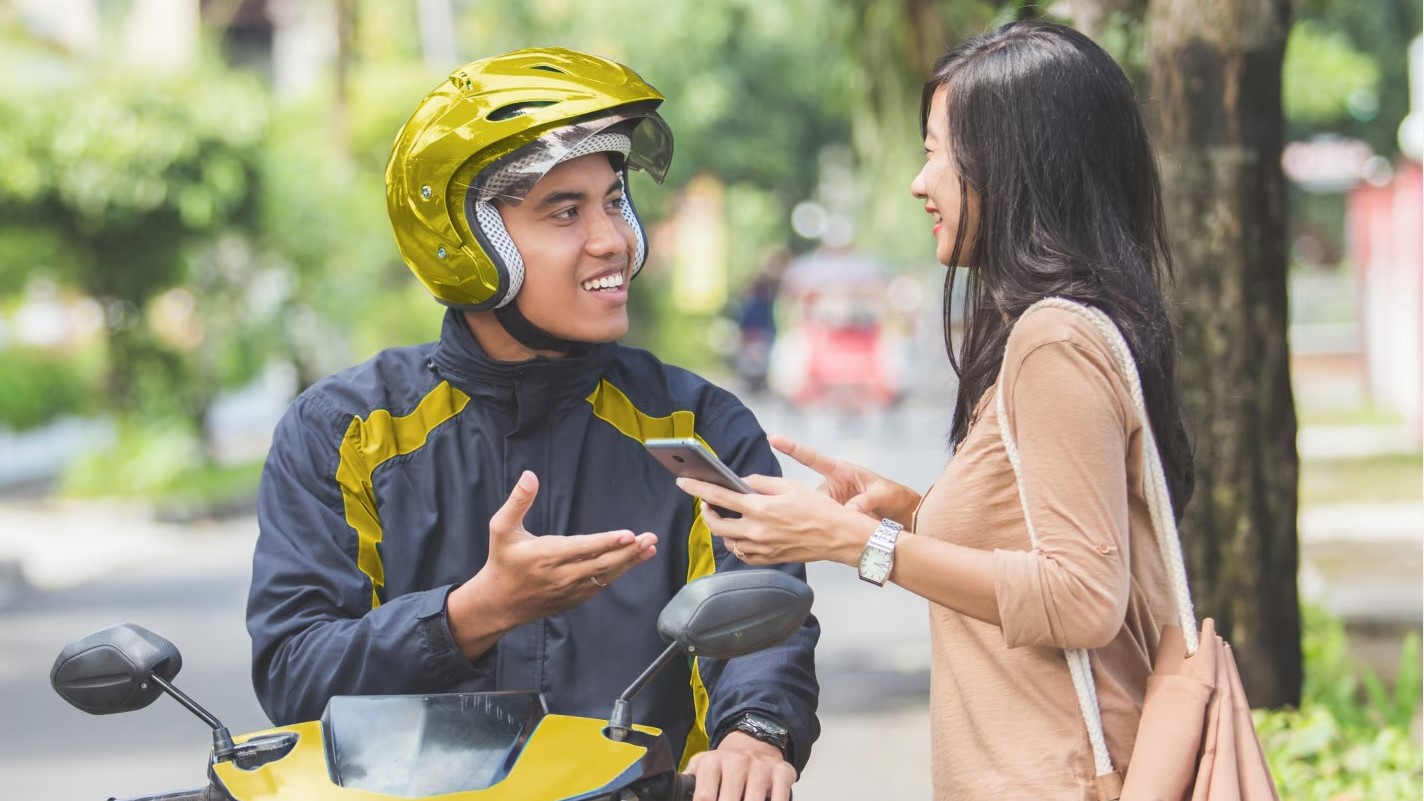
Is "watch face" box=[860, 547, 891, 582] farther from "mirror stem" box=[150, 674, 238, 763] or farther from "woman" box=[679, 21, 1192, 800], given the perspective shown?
"mirror stem" box=[150, 674, 238, 763]

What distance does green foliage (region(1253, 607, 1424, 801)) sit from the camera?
17.6ft

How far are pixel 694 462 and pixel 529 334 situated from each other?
62 cm

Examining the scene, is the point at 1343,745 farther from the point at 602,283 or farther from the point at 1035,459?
the point at 1035,459

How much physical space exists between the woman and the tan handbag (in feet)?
0.07

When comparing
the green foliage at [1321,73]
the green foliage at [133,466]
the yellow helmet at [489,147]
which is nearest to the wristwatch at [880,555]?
the yellow helmet at [489,147]

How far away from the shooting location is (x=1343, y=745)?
5898mm

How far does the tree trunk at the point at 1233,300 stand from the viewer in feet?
19.4

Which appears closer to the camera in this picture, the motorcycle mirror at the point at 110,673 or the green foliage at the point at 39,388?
the motorcycle mirror at the point at 110,673

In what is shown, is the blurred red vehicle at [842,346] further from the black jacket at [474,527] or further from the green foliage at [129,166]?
the black jacket at [474,527]

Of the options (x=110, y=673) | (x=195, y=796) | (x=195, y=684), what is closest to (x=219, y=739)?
(x=195, y=796)

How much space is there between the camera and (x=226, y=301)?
60.2 feet

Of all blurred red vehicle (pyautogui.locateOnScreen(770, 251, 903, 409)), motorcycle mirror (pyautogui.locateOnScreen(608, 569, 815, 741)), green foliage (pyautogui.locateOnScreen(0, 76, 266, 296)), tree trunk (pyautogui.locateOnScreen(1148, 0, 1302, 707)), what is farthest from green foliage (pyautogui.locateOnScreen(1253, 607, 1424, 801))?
blurred red vehicle (pyautogui.locateOnScreen(770, 251, 903, 409))

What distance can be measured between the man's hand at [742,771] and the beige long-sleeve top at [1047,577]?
22 centimetres

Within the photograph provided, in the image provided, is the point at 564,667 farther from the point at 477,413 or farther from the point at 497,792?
the point at 497,792
